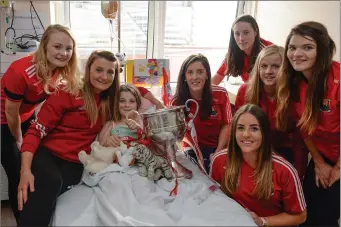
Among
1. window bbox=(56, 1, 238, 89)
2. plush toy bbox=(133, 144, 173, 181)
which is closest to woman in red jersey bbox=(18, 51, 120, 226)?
plush toy bbox=(133, 144, 173, 181)

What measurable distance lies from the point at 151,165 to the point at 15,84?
73 centimetres

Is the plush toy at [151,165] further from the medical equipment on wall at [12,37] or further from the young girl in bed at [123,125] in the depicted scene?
the medical equipment on wall at [12,37]

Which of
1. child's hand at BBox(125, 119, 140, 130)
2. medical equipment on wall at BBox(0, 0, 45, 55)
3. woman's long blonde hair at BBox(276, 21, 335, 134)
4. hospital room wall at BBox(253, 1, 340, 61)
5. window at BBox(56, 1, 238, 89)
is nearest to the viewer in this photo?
woman's long blonde hair at BBox(276, 21, 335, 134)

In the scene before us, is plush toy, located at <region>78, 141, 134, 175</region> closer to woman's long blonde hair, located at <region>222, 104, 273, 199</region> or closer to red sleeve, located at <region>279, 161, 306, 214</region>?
woman's long blonde hair, located at <region>222, 104, 273, 199</region>

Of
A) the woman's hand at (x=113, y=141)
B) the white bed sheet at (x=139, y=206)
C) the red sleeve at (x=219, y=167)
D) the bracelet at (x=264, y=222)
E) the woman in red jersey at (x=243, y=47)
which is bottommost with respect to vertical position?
the bracelet at (x=264, y=222)

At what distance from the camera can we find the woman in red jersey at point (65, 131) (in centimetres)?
144

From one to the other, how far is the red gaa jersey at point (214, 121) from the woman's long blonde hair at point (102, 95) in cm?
36

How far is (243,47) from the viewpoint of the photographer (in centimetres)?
227

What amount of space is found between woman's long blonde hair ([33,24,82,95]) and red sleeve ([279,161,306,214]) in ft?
3.24

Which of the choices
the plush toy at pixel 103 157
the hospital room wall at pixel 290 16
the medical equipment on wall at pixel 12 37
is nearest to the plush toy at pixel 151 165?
the plush toy at pixel 103 157

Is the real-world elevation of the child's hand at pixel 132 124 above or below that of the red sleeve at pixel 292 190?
above

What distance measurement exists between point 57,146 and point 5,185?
77 cm

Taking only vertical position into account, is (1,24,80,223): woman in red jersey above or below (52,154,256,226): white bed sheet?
above

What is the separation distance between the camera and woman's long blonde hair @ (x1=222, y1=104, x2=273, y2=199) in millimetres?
1443
